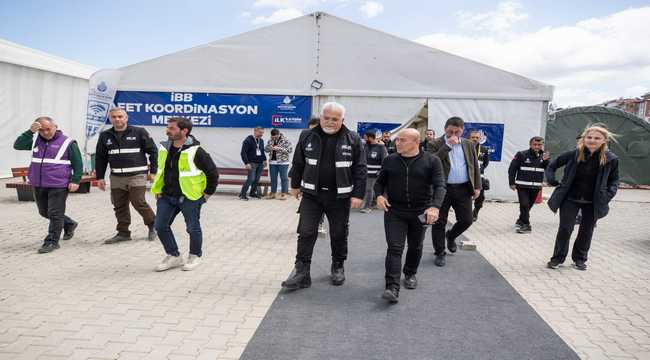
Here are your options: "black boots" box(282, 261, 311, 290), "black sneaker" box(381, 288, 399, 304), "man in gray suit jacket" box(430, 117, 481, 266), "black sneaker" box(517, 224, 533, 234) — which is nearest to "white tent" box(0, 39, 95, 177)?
"black boots" box(282, 261, 311, 290)

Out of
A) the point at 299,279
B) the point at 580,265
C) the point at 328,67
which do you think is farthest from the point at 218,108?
the point at 580,265

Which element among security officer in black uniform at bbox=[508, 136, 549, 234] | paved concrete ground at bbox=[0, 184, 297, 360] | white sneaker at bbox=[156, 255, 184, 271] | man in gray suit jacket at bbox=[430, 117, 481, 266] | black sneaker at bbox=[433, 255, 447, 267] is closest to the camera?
paved concrete ground at bbox=[0, 184, 297, 360]

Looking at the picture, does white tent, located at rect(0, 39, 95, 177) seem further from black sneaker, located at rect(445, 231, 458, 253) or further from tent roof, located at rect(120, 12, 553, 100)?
black sneaker, located at rect(445, 231, 458, 253)

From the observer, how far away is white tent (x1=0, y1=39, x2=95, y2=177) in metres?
13.3

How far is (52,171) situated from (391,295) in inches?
Answer: 174

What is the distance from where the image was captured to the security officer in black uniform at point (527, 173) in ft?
25.7

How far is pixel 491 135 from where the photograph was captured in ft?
36.8

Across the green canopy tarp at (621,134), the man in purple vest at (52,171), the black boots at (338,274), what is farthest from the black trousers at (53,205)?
the green canopy tarp at (621,134)

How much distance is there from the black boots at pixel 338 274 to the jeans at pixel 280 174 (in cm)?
625

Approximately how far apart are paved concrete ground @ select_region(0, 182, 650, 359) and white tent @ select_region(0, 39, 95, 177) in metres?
7.33

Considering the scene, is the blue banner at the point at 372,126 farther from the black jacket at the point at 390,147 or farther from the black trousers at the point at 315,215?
the black trousers at the point at 315,215

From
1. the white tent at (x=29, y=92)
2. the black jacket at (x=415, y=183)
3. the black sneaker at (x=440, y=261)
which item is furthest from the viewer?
the white tent at (x=29, y=92)

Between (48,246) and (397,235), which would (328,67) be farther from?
(397,235)

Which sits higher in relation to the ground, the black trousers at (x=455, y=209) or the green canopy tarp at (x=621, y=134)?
the green canopy tarp at (x=621, y=134)
